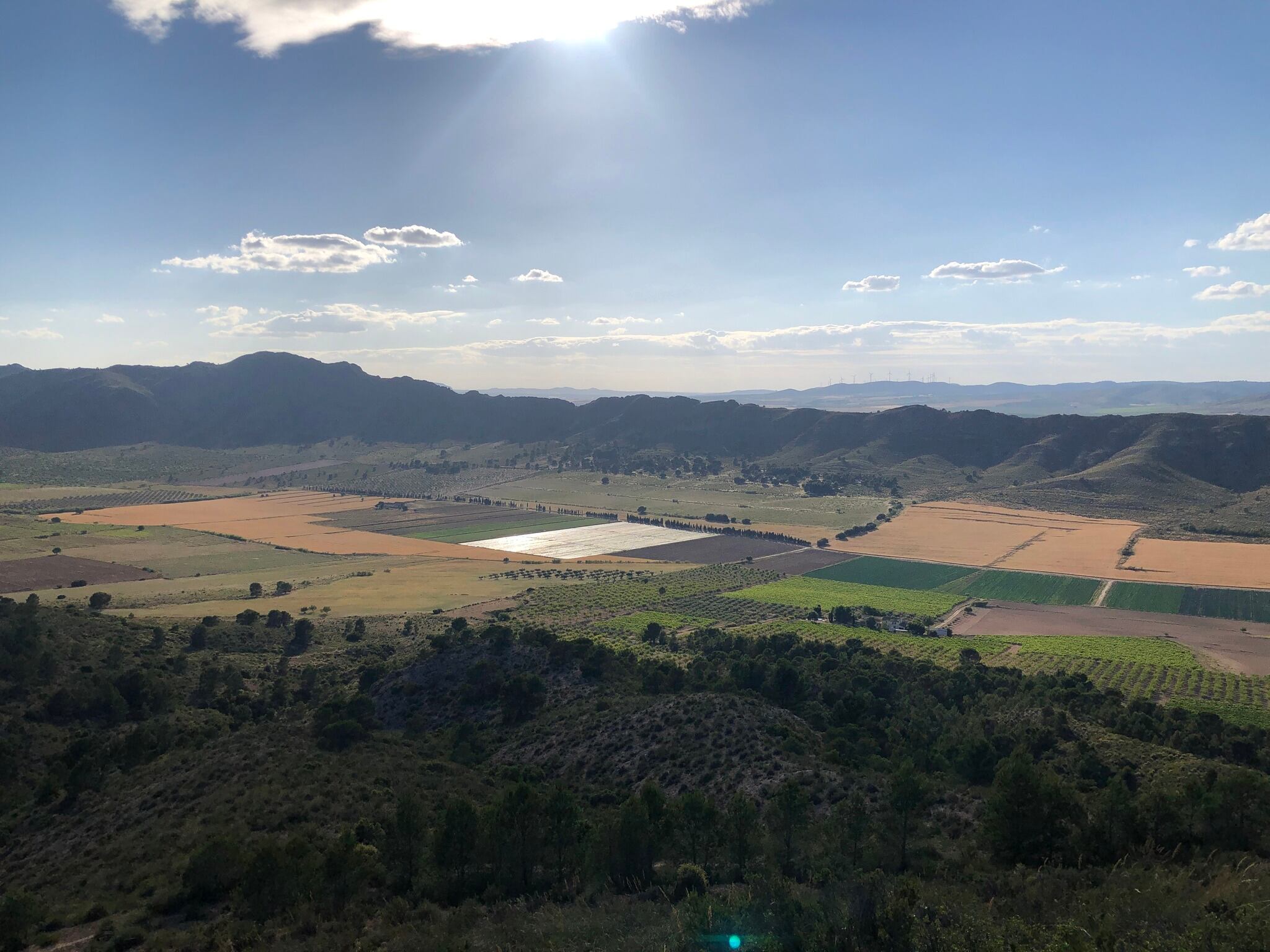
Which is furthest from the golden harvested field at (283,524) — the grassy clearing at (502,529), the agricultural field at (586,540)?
the agricultural field at (586,540)

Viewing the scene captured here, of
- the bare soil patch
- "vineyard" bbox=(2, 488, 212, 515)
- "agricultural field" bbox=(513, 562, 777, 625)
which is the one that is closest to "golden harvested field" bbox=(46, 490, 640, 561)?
"vineyard" bbox=(2, 488, 212, 515)

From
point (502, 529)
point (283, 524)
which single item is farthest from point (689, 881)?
point (283, 524)

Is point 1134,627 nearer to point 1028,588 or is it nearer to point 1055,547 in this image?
point 1028,588

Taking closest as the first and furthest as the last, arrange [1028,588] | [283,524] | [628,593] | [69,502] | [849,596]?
1. [849,596]
2. [1028,588]
3. [628,593]
4. [283,524]
5. [69,502]

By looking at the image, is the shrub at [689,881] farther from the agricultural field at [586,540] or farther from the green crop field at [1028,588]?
the agricultural field at [586,540]

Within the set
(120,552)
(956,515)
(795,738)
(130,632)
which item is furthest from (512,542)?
(795,738)

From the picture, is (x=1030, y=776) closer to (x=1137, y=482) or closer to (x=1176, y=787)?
(x=1176, y=787)
